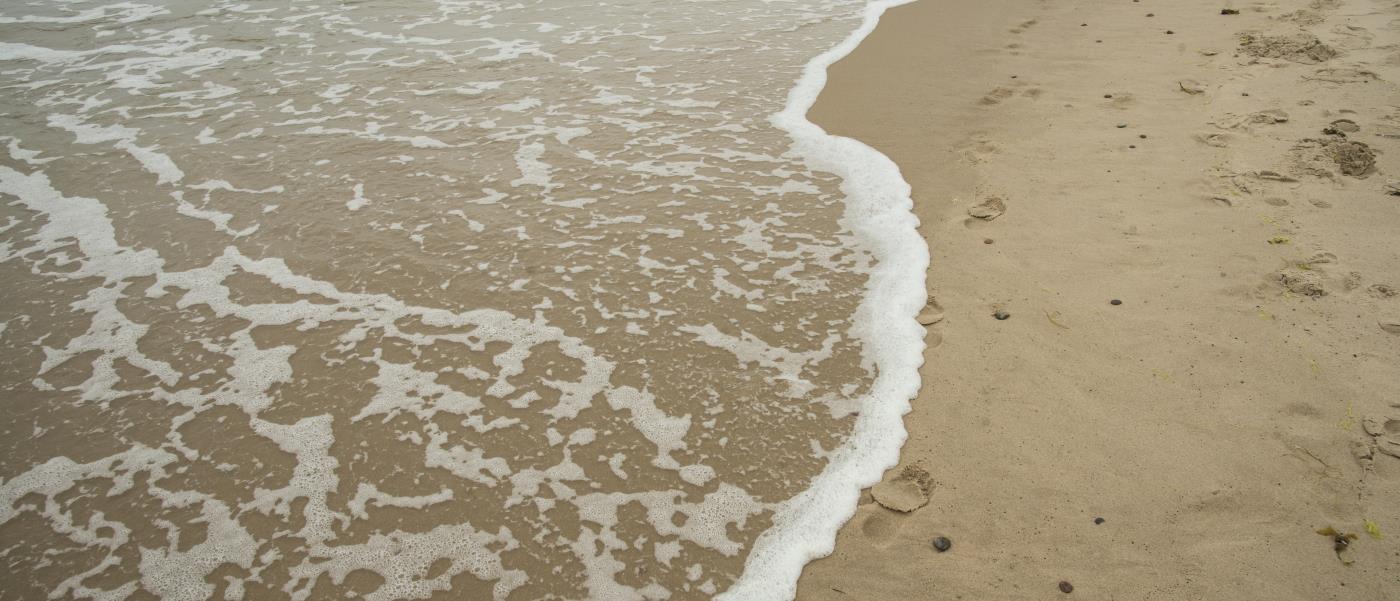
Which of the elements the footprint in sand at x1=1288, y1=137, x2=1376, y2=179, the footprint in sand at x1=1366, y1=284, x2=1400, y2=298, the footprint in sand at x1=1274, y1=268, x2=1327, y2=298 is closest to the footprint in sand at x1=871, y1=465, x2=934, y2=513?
the footprint in sand at x1=1274, y1=268, x2=1327, y2=298

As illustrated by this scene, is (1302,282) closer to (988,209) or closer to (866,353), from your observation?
(988,209)

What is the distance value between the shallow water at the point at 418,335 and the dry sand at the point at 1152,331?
58 cm

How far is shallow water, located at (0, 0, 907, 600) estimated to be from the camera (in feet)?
9.05

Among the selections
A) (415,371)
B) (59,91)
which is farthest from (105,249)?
(59,91)

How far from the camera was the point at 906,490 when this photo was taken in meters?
2.81

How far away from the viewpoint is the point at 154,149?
19.2 feet

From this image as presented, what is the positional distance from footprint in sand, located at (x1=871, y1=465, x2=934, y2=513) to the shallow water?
0.31 metres

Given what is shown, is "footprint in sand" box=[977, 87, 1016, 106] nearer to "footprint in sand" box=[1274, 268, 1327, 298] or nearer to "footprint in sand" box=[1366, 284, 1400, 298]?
"footprint in sand" box=[1274, 268, 1327, 298]

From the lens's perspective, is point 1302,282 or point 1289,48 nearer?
point 1302,282

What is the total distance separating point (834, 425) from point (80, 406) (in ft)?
12.2

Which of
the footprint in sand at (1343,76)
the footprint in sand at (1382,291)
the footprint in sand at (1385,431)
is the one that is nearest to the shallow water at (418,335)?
the footprint in sand at (1385,431)

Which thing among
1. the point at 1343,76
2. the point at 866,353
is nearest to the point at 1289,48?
the point at 1343,76

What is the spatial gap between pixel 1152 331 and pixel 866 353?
1400 millimetres

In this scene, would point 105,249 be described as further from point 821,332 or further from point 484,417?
point 821,332
